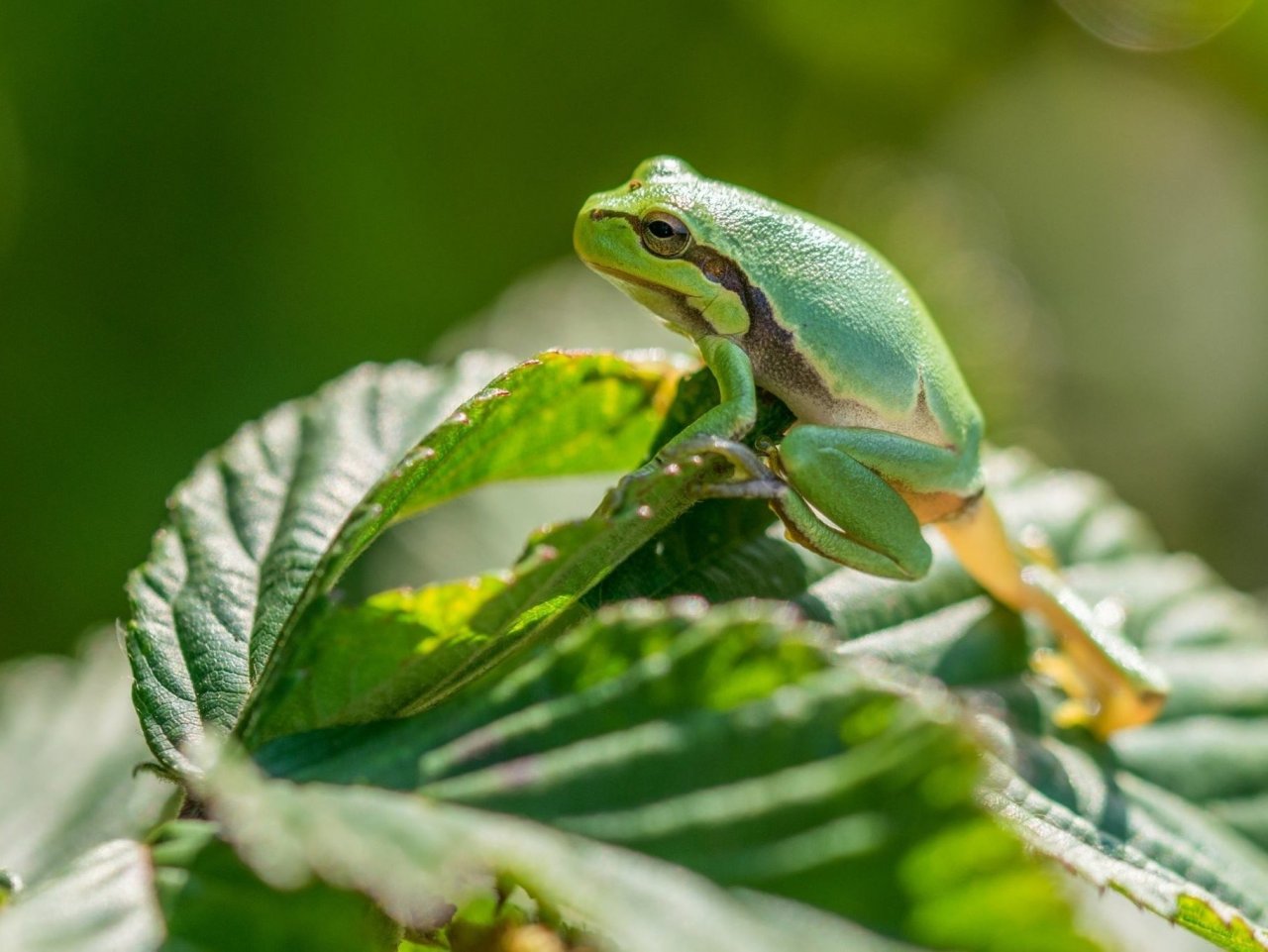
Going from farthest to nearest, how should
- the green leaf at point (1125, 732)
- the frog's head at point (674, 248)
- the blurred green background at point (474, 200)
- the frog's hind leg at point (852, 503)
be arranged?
the blurred green background at point (474, 200), the frog's head at point (674, 248), the frog's hind leg at point (852, 503), the green leaf at point (1125, 732)

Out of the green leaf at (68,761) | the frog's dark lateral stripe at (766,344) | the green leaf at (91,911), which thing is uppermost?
the frog's dark lateral stripe at (766,344)

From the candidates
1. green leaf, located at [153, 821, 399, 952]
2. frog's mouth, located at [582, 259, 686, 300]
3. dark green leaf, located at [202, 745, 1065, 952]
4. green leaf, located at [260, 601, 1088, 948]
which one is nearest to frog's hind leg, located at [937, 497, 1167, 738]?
frog's mouth, located at [582, 259, 686, 300]

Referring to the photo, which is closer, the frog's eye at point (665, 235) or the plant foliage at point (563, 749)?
the plant foliage at point (563, 749)

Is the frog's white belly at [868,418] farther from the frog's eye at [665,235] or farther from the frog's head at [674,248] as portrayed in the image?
the frog's eye at [665,235]

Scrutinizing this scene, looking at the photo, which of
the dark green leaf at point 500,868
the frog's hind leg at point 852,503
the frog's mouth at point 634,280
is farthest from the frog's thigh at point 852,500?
the dark green leaf at point 500,868

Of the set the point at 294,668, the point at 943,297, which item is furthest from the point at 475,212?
the point at 294,668

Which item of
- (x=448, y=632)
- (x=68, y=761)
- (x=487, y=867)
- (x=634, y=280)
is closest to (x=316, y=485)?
(x=448, y=632)

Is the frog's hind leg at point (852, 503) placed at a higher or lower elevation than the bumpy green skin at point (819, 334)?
lower
